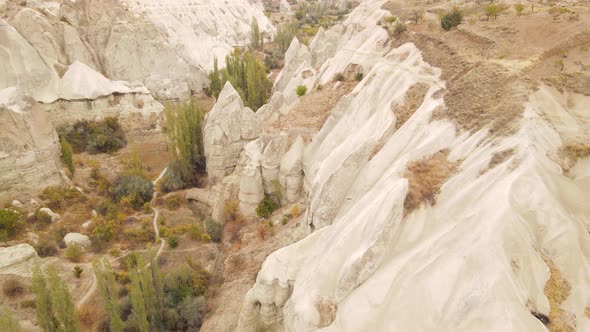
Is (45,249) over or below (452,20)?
below

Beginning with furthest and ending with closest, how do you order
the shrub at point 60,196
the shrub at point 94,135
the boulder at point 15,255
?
the shrub at point 94,135
the shrub at point 60,196
the boulder at point 15,255

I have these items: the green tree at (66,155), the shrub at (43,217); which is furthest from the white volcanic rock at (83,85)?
the shrub at (43,217)

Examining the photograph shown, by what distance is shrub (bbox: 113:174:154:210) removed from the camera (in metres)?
25.9

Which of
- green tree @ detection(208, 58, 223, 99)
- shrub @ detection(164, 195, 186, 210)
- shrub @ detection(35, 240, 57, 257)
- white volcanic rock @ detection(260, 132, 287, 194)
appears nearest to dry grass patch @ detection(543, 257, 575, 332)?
white volcanic rock @ detection(260, 132, 287, 194)

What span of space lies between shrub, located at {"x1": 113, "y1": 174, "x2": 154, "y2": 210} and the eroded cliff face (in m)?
15.2

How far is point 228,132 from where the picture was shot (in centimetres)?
2528

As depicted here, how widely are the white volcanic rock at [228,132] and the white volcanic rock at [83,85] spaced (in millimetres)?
16778

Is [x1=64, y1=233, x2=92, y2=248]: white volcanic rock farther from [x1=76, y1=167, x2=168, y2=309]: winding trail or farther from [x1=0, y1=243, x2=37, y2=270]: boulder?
[x1=76, y1=167, x2=168, y2=309]: winding trail

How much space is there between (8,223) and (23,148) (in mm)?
5522

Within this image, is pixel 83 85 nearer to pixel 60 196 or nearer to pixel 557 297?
pixel 60 196

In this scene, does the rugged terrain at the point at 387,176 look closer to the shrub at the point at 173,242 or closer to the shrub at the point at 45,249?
the shrub at the point at 173,242

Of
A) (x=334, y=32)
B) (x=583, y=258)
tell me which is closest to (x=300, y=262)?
(x=583, y=258)

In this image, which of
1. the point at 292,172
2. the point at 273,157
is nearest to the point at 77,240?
the point at 273,157

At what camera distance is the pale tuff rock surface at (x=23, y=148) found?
22.8 meters
